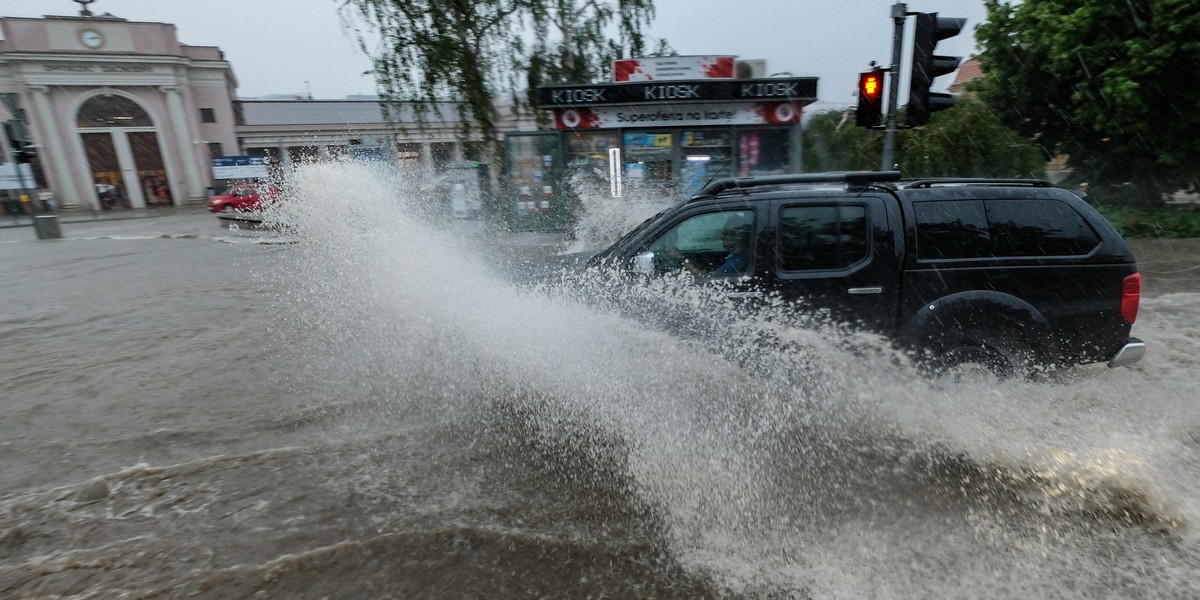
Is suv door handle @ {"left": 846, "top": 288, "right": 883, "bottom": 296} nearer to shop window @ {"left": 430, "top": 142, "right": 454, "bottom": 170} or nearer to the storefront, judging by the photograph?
the storefront

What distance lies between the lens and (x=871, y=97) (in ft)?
25.5

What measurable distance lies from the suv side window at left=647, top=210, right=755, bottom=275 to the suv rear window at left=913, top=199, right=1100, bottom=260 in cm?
116

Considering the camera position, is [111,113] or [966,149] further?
[111,113]

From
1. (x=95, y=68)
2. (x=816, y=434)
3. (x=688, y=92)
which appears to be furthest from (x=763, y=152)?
(x=95, y=68)

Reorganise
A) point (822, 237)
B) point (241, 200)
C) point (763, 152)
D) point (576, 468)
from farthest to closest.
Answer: point (241, 200) < point (763, 152) < point (822, 237) < point (576, 468)

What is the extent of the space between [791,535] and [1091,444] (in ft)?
6.86

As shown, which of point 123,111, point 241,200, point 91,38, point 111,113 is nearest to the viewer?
point 241,200

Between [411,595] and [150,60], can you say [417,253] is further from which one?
[150,60]

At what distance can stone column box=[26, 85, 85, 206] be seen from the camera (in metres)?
39.6

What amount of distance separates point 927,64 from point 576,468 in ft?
21.3

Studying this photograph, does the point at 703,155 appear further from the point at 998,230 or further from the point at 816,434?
the point at 816,434

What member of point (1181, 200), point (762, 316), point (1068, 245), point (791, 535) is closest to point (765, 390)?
point (762, 316)

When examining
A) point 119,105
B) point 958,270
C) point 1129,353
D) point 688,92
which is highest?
point 119,105

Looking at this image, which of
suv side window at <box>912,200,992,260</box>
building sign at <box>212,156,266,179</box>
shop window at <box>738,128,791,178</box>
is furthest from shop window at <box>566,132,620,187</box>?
building sign at <box>212,156,266,179</box>
